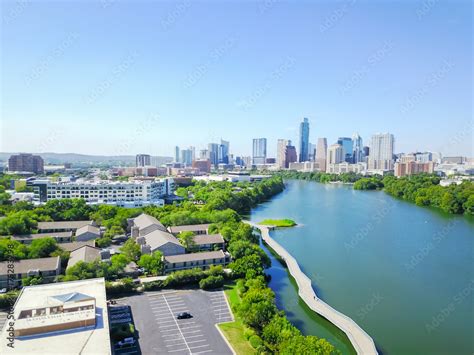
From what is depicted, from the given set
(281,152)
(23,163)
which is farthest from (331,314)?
(281,152)

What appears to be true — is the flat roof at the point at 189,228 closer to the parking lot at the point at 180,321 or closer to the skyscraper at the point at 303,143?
the parking lot at the point at 180,321

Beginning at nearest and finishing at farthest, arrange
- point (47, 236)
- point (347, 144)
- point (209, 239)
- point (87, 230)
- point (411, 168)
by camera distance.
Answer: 1. point (209, 239)
2. point (47, 236)
3. point (87, 230)
4. point (411, 168)
5. point (347, 144)

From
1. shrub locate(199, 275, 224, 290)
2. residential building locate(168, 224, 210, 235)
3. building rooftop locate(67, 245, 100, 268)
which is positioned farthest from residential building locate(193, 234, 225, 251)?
building rooftop locate(67, 245, 100, 268)

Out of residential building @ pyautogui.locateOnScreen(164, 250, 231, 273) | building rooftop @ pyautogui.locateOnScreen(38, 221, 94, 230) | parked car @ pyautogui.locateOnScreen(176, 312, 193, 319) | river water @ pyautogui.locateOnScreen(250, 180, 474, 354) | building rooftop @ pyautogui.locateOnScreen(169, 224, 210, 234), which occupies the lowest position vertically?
river water @ pyautogui.locateOnScreen(250, 180, 474, 354)

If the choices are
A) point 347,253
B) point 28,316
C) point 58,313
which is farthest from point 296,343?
point 347,253

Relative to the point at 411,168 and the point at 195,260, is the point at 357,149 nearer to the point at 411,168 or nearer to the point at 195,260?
the point at 411,168

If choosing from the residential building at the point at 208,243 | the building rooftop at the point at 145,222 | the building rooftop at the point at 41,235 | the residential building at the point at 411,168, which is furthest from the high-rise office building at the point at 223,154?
the residential building at the point at 208,243

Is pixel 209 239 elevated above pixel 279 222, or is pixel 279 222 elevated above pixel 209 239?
pixel 209 239

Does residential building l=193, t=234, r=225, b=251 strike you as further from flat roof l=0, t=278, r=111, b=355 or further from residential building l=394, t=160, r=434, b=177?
residential building l=394, t=160, r=434, b=177
